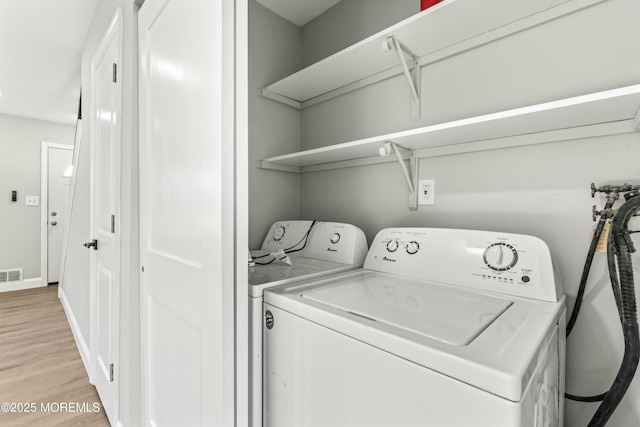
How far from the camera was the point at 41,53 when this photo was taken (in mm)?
2494

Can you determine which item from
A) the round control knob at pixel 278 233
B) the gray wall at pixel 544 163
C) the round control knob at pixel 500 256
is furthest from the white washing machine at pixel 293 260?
the round control knob at pixel 500 256

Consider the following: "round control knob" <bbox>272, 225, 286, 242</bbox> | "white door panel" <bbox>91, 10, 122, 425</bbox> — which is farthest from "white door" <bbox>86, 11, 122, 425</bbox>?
"round control knob" <bbox>272, 225, 286, 242</bbox>

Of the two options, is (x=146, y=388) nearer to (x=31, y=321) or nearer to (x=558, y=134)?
(x=558, y=134)

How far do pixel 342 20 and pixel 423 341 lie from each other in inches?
71.2

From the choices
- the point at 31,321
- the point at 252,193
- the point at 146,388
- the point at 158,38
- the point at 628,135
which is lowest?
the point at 31,321

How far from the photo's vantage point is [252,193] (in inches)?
70.3

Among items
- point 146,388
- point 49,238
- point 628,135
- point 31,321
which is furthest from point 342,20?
point 49,238

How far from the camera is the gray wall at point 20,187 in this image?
153 inches

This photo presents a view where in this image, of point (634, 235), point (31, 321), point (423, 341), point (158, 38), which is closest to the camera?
point (423, 341)

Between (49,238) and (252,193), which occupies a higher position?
(252,193)

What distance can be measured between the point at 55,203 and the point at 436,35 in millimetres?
5368

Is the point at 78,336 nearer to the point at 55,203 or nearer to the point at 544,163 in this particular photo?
the point at 55,203

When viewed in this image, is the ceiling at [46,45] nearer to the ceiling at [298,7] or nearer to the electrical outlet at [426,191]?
the ceiling at [298,7]

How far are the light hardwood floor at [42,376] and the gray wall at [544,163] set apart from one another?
2033 mm
